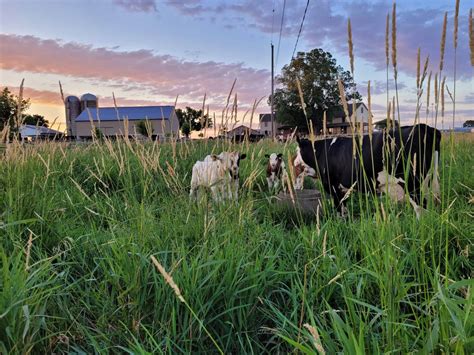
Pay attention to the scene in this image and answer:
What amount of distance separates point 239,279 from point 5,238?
1565 millimetres

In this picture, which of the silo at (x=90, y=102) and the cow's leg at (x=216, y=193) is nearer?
the cow's leg at (x=216, y=193)

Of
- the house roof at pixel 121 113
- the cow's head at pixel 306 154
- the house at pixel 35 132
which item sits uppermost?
the house roof at pixel 121 113

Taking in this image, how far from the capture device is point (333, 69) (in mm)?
44219

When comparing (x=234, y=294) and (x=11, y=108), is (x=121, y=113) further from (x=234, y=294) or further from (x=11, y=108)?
(x=11, y=108)

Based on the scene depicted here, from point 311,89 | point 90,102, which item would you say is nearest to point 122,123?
point 90,102

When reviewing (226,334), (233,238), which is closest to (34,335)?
(226,334)

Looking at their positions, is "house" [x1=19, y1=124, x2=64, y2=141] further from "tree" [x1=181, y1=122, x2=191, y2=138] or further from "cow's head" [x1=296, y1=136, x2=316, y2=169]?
"cow's head" [x1=296, y1=136, x2=316, y2=169]

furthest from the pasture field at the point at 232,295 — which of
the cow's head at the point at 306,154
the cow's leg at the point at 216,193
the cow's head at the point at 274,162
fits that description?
the cow's head at the point at 274,162

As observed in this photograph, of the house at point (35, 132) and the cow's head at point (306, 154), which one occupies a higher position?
the house at point (35, 132)

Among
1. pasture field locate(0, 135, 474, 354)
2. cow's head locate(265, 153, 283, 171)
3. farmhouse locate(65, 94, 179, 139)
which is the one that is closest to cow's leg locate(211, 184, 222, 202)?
pasture field locate(0, 135, 474, 354)

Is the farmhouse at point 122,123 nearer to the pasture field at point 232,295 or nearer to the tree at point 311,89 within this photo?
the pasture field at point 232,295

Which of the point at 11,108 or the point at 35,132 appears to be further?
the point at 11,108

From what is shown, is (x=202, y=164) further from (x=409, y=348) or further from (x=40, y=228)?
(x=409, y=348)

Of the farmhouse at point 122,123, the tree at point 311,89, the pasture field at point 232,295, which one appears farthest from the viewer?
the tree at point 311,89
